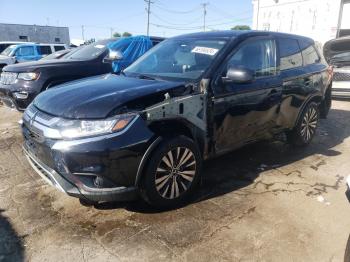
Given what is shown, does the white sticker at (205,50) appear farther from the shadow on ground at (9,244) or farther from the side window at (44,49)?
the side window at (44,49)

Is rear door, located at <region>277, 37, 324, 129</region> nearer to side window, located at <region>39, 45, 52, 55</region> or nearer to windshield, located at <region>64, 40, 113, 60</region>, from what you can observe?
windshield, located at <region>64, 40, 113, 60</region>

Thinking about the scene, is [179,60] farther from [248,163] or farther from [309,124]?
[309,124]

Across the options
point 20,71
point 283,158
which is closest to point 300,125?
point 283,158

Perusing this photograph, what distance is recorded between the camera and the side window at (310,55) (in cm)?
525

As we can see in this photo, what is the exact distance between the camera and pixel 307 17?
31594mm

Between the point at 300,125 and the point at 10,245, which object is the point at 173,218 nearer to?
the point at 10,245

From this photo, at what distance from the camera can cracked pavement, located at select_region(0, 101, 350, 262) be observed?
2.83 m

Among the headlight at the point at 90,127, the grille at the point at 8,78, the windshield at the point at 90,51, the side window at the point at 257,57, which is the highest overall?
the side window at the point at 257,57

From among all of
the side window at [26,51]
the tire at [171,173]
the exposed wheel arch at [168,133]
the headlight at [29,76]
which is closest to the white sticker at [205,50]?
the exposed wheel arch at [168,133]

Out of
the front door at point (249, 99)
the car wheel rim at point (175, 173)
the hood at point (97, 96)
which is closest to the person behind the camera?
the hood at point (97, 96)

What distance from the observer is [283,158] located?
16.5 feet

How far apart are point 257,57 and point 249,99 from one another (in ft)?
2.03

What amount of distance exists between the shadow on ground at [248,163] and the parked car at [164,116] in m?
0.39

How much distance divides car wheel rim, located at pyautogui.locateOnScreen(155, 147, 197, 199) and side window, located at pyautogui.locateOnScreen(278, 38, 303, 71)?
2065 millimetres
